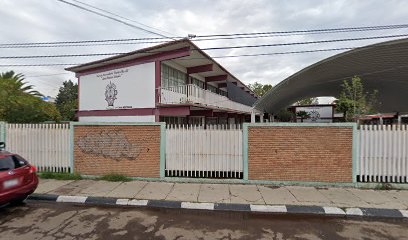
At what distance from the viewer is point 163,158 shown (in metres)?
8.08

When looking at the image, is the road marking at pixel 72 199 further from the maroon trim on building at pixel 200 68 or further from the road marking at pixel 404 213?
the maroon trim on building at pixel 200 68

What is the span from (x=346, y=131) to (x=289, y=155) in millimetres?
1857

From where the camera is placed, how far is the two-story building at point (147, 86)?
1247cm

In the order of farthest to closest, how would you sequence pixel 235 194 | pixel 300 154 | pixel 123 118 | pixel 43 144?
pixel 123 118
pixel 43 144
pixel 300 154
pixel 235 194

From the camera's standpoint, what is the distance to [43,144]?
884cm

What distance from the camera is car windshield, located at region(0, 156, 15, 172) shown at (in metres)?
5.50

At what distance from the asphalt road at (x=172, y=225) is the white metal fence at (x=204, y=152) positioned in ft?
7.32

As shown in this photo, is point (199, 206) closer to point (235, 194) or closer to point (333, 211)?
point (235, 194)

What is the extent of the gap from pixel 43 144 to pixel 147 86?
18.8 ft

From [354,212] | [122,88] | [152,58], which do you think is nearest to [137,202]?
[354,212]

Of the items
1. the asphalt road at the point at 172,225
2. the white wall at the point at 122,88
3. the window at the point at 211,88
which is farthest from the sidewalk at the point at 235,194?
the window at the point at 211,88

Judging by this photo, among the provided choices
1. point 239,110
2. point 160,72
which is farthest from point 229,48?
point 239,110

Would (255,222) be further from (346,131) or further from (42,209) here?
(42,209)

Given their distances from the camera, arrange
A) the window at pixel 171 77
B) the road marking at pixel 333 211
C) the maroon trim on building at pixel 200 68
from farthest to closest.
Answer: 1. the maroon trim on building at pixel 200 68
2. the window at pixel 171 77
3. the road marking at pixel 333 211
